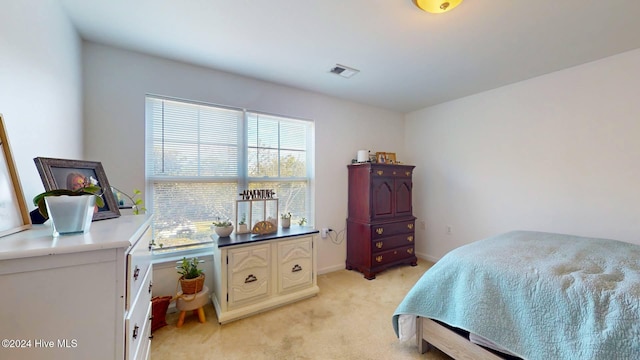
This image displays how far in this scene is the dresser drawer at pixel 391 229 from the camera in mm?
3191

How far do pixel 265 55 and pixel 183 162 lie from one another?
134cm

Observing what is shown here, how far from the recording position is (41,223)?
3.55ft

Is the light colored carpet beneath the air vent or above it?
beneath

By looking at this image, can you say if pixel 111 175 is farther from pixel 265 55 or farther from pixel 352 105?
pixel 352 105

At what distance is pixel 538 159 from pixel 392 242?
197cm

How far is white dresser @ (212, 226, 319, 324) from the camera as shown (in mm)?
2158

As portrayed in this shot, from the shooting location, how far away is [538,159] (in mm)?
2764

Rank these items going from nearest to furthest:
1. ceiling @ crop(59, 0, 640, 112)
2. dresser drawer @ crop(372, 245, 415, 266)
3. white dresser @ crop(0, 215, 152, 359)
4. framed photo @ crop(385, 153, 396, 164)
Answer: white dresser @ crop(0, 215, 152, 359) < ceiling @ crop(59, 0, 640, 112) < dresser drawer @ crop(372, 245, 415, 266) < framed photo @ crop(385, 153, 396, 164)

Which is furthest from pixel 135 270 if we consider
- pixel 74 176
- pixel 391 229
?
pixel 391 229

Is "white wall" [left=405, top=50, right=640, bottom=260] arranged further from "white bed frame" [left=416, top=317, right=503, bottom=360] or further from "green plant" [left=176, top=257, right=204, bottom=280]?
"green plant" [left=176, top=257, right=204, bottom=280]

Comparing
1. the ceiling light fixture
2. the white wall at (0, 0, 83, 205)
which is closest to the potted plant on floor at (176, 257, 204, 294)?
the white wall at (0, 0, 83, 205)

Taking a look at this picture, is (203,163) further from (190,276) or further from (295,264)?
(295,264)

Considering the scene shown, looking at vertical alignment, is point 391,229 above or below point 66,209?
below

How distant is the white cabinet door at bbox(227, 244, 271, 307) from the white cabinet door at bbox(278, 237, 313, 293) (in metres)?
0.14
